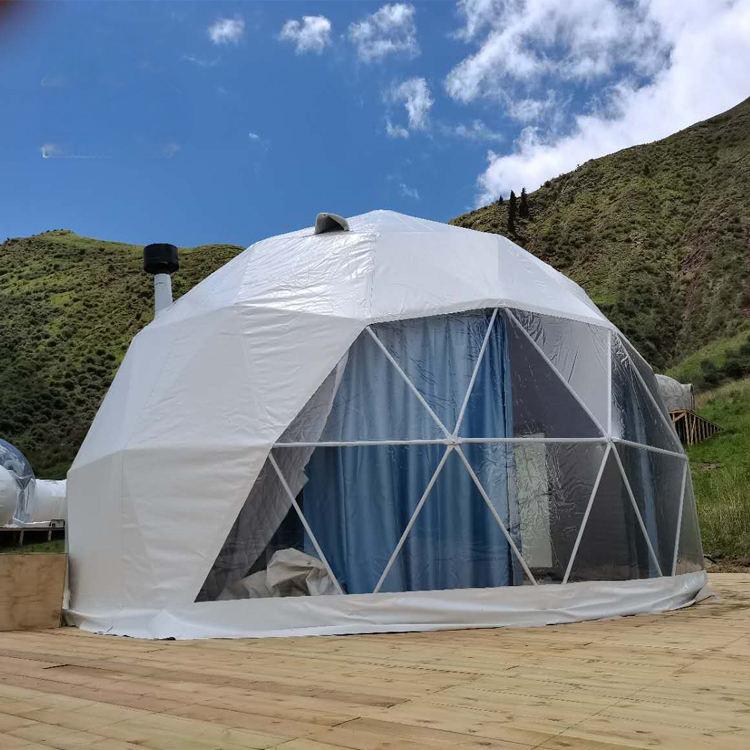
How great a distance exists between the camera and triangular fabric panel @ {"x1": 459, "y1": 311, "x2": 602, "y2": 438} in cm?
638

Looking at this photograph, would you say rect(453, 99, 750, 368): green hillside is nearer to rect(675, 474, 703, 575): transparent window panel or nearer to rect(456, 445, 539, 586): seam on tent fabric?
rect(675, 474, 703, 575): transparent window panel

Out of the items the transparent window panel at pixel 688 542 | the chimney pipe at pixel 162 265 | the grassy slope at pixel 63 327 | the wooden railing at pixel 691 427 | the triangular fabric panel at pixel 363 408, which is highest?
the grassy slope at pixel 63 327

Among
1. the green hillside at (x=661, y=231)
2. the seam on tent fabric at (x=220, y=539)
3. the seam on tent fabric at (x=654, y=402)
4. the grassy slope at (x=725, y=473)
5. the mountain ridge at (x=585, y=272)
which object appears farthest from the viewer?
the green hillside at (x=661, y=231)

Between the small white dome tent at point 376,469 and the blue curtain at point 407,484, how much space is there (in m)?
0.02

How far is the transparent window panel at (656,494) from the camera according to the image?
6.83 metres

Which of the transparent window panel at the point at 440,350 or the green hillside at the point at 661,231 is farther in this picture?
the green hillside at the point at 661,231

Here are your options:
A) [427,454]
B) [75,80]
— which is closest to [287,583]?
[427,454]

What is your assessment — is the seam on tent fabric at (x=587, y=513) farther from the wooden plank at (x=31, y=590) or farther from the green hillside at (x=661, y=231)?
the green hillside at (x=661, y=231)

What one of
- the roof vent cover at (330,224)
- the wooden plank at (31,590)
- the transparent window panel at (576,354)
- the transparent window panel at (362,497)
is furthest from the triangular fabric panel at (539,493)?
the wooden plank at (31,590)

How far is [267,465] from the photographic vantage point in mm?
6145

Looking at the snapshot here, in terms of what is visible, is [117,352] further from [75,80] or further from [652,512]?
[75,80]

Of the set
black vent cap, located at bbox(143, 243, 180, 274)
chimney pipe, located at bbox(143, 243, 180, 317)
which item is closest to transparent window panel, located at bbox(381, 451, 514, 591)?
chimney pipe, located at bbox(143, 243, 180, 317)

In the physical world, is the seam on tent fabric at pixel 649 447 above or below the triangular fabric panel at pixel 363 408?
below

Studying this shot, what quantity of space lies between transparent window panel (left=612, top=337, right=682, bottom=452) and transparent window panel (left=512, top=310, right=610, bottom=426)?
5.6 inches
